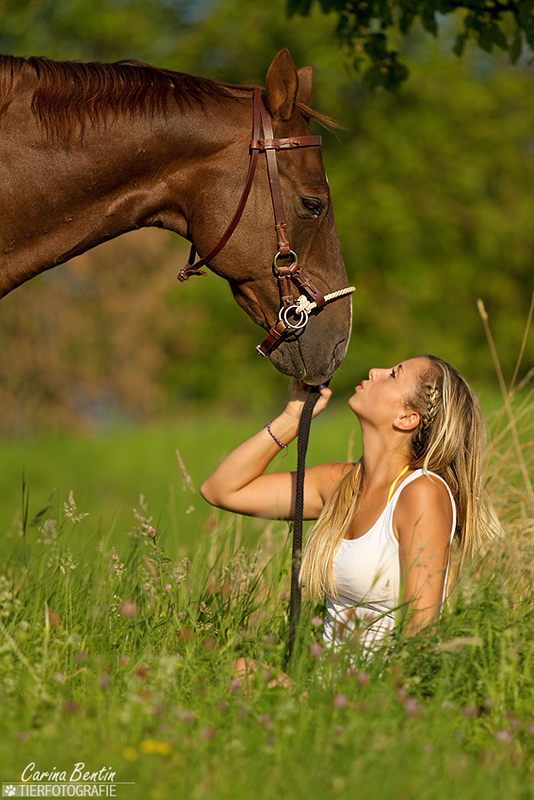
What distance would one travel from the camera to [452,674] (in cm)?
260

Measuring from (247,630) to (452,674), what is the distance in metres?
0.87

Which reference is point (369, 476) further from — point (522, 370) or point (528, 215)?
point (522, 370)

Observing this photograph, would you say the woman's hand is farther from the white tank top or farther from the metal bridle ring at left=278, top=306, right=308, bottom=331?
the white tank top

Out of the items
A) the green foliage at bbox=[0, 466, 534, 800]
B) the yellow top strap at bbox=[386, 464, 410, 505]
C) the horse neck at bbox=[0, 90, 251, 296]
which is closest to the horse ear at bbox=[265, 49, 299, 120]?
the horse neck at bbox=[0, 90, 251, 296]

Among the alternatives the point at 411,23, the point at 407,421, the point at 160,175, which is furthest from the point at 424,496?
the point at 411,23

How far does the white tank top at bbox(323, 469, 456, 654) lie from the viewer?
2881 mm

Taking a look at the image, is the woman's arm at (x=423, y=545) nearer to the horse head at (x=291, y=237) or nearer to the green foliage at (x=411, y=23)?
the horse head at (x=291, y=237)

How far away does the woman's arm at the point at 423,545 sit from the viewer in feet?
8.85

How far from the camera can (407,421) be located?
310 centimetres

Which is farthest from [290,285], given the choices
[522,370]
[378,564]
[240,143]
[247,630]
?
[522,370]

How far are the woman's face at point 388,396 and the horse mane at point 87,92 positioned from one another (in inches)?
52.6

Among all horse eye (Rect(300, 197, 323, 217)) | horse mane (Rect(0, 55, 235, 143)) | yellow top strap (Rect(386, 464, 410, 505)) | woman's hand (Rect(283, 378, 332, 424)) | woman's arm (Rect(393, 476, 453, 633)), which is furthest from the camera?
woman's hand (Rect(283, 378, 332, 424))

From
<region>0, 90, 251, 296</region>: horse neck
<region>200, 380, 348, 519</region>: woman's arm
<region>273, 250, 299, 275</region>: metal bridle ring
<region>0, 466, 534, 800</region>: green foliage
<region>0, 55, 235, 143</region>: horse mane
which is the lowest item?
<region>0, 466, 534, 800</region>: green foliage

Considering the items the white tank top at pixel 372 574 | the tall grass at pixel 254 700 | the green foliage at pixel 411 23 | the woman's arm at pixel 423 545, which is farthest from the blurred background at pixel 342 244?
the woman's arm at pixel 423 545
